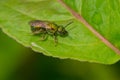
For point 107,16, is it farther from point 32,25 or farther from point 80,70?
point 80,70

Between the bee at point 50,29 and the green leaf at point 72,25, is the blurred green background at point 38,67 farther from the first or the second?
the green leaf at point 72,25

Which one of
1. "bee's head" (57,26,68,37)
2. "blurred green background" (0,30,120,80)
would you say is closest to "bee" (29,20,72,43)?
"bee's head" (57,26,68,37)

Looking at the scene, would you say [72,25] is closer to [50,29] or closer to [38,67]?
[50,29]

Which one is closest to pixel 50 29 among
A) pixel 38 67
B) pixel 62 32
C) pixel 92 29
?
pixel 62 32

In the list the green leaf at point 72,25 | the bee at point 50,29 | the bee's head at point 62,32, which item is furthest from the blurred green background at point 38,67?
the green leaf at point 72,25

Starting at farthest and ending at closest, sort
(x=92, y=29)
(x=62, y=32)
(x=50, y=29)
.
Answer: (x=50, y=29) → (x=62, y=32) → (x=92, y=29)

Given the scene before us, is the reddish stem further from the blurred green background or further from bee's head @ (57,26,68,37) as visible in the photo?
the blurred green background

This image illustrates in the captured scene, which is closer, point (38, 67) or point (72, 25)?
point (72, 25)
